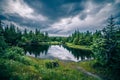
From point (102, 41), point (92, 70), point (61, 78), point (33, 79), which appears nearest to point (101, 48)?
point (102, 41)

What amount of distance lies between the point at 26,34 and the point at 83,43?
62980mm

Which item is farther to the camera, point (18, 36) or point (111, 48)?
point (18, 36)

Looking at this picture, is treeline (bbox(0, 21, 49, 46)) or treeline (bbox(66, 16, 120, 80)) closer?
treeline (bbox(66, 16, 120, 80))

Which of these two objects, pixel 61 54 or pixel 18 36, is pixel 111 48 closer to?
pixel 61 54

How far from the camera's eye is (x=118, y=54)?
32.5 metres

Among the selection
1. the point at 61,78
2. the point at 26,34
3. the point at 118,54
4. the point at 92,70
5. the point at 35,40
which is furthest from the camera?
the point at 26,34

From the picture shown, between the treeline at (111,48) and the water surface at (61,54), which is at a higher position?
the treeline at (111,48)

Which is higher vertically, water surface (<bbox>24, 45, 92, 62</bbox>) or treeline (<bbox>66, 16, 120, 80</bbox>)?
treeline (<bbox>66, 16, 120, 80</bbox>)

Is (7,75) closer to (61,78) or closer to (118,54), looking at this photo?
(61,78)

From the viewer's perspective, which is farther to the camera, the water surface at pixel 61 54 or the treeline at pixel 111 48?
the water surface at pixel 61 54

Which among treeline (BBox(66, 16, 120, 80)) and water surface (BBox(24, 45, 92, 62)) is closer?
treeline (BBox(66, 16, 120, 80))

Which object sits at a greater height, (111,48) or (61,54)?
(111,48)

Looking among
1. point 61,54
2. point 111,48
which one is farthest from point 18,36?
point 111,48

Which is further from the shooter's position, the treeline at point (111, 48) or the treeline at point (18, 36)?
the treeline at point (18, 36)
